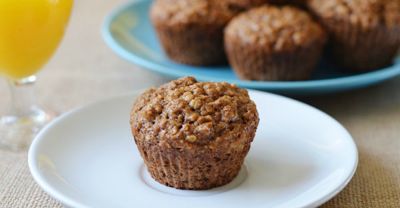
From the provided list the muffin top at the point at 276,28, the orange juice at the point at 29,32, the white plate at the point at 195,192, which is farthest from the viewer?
the muffin top at the point at 276,28

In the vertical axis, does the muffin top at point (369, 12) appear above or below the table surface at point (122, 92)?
above

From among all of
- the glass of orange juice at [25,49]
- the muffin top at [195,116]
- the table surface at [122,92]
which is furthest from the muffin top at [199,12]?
the muffin top at [195,116]

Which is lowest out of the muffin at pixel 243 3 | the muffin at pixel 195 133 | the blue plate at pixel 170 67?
the blue plate at pixel 170 67

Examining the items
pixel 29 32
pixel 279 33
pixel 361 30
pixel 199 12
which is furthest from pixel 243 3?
pixel 29 32

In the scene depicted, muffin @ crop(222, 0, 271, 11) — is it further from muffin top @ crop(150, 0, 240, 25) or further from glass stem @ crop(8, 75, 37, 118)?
glass stem @ crop(8, 75, 37, 118)

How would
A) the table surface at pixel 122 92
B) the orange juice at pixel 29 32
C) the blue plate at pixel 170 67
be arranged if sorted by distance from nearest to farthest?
1. the table surface at pixel 122 92
2. the orange juice at pixel 29 32
3. the blue plate at pixel 170 67

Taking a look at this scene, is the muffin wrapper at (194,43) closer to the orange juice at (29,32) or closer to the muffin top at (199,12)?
the muffin top at (199,12)

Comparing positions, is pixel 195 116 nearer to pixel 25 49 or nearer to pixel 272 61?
pixel 25 49

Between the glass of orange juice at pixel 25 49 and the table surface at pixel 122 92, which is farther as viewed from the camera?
the glass of orange juice at pixel 25 49
